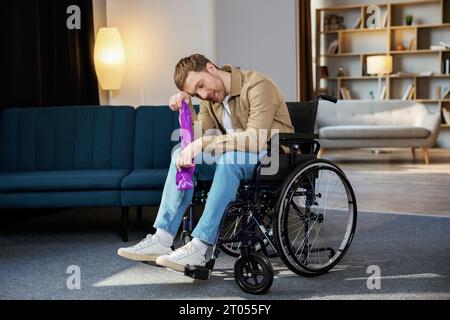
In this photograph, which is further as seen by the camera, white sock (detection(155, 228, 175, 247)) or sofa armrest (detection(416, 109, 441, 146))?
sofa armrest (detection(416, 109, 441, 146))

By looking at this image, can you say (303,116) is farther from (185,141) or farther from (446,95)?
(446,95)

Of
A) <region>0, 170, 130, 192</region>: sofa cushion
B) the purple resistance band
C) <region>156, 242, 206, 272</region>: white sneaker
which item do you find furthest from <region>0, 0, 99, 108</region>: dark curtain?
<region>156, 242, 206, 272</region>: white sneaker

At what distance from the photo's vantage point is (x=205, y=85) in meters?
2.55

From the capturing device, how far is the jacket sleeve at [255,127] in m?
2.47

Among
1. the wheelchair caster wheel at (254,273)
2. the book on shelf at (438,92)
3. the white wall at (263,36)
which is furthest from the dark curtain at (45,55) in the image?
the book on shelf at (438,92)

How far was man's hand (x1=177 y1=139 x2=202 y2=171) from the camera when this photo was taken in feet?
8.07

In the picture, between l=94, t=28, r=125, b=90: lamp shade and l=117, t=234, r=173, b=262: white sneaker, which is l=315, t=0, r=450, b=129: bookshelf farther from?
l=117, t=234, r=173, b=262: white sneaker

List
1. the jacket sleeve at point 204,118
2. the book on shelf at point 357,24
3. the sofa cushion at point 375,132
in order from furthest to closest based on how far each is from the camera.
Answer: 1. the book on shelf at point 357,24
2. the sofa cushion at point 375,132
3. the jacket sleeve at point 204,118

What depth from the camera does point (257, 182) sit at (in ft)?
8.09

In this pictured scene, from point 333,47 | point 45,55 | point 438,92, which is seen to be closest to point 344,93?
point 333,47

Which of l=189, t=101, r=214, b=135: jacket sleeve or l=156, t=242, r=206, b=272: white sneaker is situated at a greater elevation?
l=189, t=101, r=214, b=135: jacket sleeve

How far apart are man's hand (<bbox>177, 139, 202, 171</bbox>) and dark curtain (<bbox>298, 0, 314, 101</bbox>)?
3894 millimetres

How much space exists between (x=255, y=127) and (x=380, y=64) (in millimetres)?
6347

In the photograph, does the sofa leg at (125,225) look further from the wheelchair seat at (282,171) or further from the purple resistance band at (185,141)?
the wheelchair seat at (282,171)
